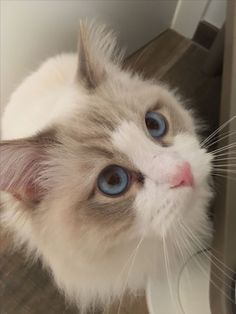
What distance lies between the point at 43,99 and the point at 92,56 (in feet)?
0.68

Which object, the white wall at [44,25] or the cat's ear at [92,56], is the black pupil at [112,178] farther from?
the white wall at [44,25]

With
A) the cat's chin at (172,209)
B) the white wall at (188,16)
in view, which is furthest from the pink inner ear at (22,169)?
the white wall at (188,16)

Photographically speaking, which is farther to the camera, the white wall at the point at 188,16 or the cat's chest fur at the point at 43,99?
the white wall at the point at 188,16

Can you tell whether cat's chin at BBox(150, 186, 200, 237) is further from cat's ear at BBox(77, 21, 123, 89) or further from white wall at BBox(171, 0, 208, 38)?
white wall at BBox(171, 0, 208, 38)

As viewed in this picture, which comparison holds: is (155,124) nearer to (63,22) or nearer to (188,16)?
(63,22)

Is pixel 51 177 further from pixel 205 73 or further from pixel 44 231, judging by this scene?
pixel 205 73

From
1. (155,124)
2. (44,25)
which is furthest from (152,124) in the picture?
(44,25)

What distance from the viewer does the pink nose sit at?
2.20 feet

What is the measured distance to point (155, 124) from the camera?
2.60ft

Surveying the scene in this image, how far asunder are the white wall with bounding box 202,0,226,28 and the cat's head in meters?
0.94

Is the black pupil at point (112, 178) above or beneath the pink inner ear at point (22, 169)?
above

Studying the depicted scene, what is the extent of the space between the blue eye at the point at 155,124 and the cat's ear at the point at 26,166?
181mm

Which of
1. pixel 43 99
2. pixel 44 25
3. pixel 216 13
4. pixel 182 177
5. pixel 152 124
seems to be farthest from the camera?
pixel 216 13

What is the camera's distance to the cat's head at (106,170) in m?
0.69
